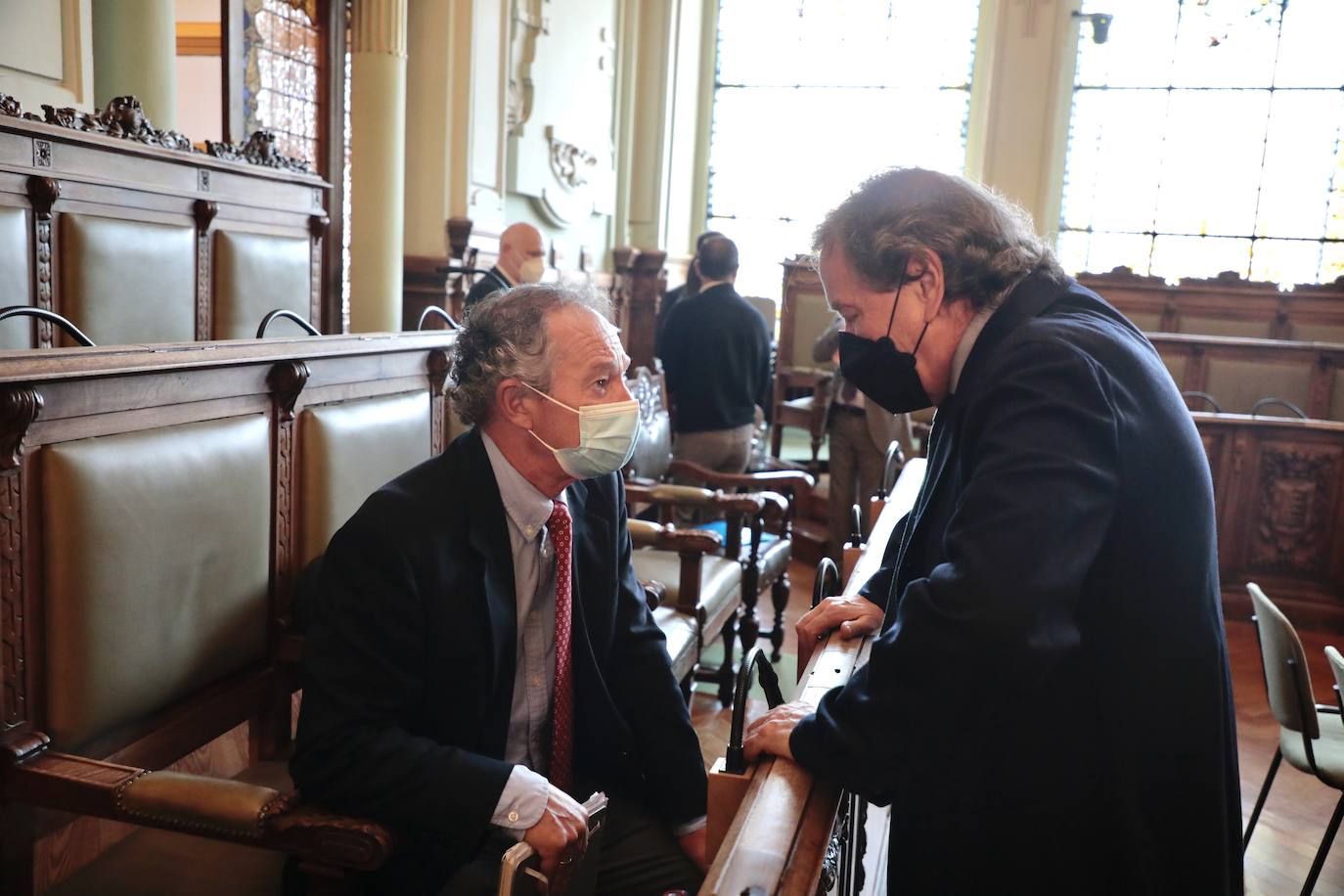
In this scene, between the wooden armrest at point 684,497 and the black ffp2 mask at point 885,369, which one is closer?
the black ffp2 mask at point 885,369

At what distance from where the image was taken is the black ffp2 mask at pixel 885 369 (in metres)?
1.44

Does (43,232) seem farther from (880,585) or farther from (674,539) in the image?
(880,585)

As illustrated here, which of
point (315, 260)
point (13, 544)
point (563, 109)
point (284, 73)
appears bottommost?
point (13, 544)

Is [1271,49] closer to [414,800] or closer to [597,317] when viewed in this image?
[597,317]

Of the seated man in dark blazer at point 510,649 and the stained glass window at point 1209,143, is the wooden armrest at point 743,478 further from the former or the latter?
the stained glass window at point 1209,143

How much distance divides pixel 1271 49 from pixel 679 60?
4.94 metres

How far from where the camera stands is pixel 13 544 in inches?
56.9

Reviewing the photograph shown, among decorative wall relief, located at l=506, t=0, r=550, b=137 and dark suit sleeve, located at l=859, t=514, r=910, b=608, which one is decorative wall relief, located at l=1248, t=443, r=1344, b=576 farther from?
decorative wall relief, located at l=506, t=0, r=550, b=137

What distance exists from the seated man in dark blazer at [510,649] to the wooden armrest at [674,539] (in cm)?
114

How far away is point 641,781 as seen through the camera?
187 cm

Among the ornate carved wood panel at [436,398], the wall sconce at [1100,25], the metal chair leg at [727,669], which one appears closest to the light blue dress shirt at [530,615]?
the ornate carved wood panel at [436,398]

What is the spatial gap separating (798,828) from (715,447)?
3.93 metres

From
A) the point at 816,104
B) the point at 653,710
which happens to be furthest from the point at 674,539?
the point at 816,104

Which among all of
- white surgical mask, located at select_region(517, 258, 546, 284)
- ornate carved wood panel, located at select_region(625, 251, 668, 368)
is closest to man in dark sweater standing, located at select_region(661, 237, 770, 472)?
white surgical mask, located at select_region(517, 258, 546, 284)
